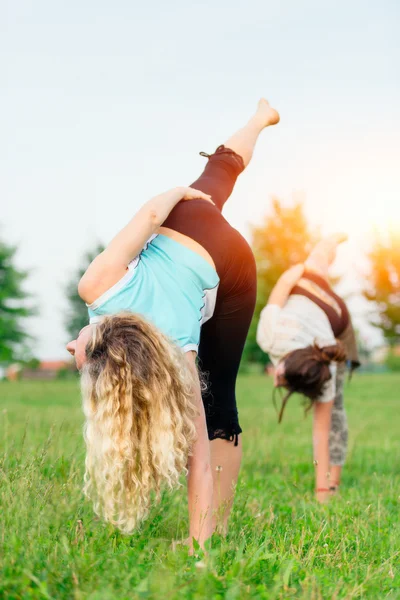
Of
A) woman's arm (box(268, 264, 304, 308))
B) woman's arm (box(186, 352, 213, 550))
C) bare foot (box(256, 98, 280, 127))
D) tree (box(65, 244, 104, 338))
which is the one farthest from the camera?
tree (box(65, 244, 104, 338))

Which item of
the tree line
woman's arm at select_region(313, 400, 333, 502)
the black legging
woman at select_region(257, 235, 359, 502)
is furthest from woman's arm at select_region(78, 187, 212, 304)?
the tree line

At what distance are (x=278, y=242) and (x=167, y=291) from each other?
108ft

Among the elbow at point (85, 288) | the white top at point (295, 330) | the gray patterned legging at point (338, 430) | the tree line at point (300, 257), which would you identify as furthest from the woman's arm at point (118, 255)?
the tree line at point (300, 257)

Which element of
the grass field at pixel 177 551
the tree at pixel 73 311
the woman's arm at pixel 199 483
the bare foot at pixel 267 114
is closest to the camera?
the grass field at pixel 177 551

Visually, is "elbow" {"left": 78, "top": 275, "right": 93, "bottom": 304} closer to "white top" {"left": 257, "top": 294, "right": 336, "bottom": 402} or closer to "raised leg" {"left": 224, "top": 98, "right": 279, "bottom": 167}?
"raised leg" {"left": 224, "top": 98, "right": 279, "bottom": 167}

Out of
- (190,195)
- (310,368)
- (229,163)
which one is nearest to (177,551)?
(190,195)

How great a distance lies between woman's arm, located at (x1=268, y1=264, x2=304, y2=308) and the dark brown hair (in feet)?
1.65

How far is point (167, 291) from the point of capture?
3195 millimetres

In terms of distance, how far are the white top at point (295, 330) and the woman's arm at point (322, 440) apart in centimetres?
10

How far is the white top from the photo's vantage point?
5.73 meters

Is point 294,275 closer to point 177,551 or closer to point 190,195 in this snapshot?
point 190,195

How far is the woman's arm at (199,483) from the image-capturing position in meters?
2.97

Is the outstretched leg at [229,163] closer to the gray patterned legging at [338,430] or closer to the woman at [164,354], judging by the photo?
the woman at [164,354]

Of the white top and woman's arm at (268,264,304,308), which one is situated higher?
woman's arm at (268,264,304,308)
